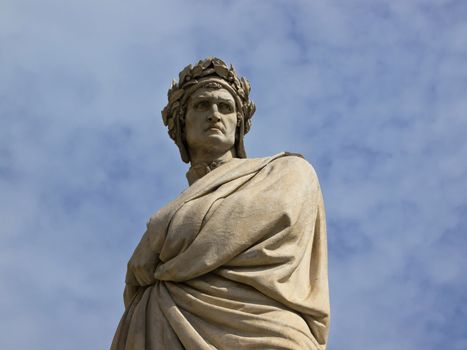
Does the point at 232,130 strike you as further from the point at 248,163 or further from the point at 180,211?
the point at 180,211

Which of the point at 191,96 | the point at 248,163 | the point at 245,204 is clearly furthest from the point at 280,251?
the point at 191,96

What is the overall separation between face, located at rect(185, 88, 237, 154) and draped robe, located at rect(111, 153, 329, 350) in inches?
30.5

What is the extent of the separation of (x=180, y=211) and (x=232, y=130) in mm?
1460

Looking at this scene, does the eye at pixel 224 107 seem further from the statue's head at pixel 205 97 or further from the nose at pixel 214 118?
the nose at pixel 214 118

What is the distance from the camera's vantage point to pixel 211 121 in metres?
12.0

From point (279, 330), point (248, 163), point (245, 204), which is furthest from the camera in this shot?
point (248, 163)

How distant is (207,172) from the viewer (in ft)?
39.2

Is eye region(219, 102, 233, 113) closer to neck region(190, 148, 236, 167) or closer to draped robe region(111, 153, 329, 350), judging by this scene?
neck region(190, 148, 236, 167)

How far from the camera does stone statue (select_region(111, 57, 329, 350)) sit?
33.3ft

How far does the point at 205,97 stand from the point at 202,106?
0.30 feet

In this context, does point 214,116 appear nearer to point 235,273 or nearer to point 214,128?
point 214,128

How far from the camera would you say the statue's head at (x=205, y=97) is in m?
12.1

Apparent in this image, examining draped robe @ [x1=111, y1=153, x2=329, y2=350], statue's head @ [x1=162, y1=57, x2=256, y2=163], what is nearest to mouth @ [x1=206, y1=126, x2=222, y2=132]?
statue's head @ [x1=162, y1=57, x2=256, y2=163]

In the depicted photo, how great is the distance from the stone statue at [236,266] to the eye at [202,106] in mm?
649
